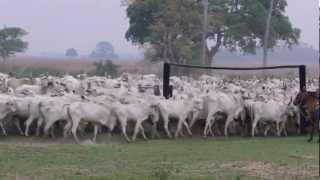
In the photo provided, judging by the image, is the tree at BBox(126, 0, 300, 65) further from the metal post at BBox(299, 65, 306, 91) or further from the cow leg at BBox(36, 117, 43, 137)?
the cow leg at BBox(36, 117, 43, 137)

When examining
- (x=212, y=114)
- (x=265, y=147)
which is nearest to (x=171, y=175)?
(x=265, y=147)

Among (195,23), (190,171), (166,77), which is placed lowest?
(190,171)

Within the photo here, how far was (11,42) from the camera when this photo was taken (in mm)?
57938

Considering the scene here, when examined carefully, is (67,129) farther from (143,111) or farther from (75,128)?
(143,111)

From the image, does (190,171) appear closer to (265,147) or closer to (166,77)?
(265,147)

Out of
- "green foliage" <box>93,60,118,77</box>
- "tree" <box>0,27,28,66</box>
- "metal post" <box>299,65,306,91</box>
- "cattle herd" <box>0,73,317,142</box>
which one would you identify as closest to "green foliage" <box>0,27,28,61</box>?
"tree" <box>0,27,28,66</box>

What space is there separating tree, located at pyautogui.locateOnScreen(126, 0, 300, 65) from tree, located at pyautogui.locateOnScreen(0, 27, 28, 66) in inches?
431

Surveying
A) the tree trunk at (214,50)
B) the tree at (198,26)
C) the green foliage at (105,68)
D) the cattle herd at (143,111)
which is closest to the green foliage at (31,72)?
the green foliage at (105,68)

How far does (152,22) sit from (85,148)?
30067 millimetres

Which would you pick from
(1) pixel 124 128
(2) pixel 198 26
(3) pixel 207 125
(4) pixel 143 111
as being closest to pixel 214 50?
(2) pixel 198 26

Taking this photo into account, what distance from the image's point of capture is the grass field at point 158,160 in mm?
12750

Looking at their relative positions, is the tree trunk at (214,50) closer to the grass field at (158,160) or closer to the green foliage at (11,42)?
the green foliage at (11,42)

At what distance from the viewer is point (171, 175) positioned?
12383 millimetres

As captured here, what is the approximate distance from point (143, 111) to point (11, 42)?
131 feet
